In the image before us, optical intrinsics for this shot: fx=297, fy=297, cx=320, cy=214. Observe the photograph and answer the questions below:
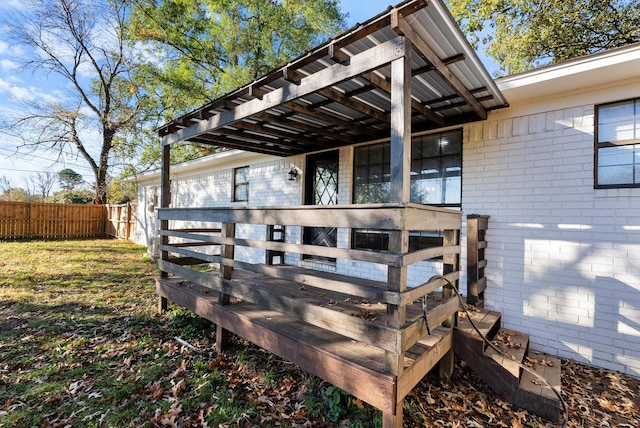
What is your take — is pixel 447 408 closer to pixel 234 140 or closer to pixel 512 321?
pixel 512 321

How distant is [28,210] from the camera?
1334 cm

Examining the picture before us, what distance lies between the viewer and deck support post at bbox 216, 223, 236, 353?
3330 millimetres

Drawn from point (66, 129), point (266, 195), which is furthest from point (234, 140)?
point (66, 129)

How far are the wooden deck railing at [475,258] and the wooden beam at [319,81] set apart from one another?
2294mm

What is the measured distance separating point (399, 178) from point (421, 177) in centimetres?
271

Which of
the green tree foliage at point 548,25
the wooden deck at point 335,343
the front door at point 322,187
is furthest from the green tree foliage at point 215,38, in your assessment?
the wooden deck at point 335,343

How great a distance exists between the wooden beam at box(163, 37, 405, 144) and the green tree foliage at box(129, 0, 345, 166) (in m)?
9.05

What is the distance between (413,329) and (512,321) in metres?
2.33

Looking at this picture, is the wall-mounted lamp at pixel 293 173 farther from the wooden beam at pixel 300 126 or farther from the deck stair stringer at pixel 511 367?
the deck stair stringer at pixel 511 367

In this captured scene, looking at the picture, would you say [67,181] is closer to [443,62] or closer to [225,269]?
[225,269]

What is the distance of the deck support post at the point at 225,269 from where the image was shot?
3.33 metres

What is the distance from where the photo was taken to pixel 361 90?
10.6 feet

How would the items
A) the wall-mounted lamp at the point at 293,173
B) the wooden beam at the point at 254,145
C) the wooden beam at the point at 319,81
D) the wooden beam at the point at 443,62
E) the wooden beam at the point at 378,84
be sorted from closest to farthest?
the wooden beam at the point at 319,81
the wooden beam at the point at 378,84
the wooden beam at the point at 443,62
the wooden beam at the point at 254,145
the wall-mounted lamp at the point at 293,173

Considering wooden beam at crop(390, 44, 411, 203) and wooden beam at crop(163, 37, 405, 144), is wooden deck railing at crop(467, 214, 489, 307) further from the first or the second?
wooden beam at crop(163, 37, 405, 144)
